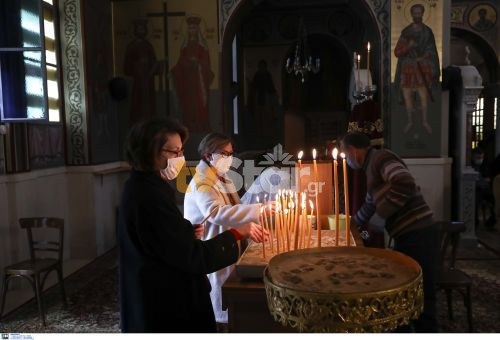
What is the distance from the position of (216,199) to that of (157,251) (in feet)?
4.24

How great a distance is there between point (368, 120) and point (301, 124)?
646 cm

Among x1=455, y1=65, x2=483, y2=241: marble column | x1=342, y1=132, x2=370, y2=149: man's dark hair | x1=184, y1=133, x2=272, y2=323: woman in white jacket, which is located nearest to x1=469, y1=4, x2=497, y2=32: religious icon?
x1=455, y1=65, x2=483, y2=241: marble column

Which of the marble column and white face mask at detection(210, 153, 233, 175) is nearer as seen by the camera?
white face mask at detection(210, 153, 233, 175)

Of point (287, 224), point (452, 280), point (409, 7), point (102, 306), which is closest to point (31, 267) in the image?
point (102, 306)

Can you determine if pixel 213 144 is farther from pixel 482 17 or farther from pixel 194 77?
pixel 482 17

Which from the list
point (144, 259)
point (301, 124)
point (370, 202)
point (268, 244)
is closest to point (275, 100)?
point (301, 124)

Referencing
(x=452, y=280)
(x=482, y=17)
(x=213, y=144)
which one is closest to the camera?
(x=213, y=144)

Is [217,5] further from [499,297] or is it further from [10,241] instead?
[499,297]

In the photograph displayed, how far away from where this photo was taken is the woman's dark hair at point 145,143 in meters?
1.91

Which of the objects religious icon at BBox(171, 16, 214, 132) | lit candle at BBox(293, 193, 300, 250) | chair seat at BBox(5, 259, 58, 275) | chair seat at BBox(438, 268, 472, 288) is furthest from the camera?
religious icon at BBox(171, 16, 214, 132)

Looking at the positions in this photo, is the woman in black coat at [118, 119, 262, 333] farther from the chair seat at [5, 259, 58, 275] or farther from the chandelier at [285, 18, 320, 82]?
the chandelier at [285, 18, 320, 82]

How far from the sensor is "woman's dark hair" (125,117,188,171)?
1.91m

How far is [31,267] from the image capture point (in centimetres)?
436

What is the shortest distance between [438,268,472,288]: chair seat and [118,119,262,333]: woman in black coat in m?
2.33
